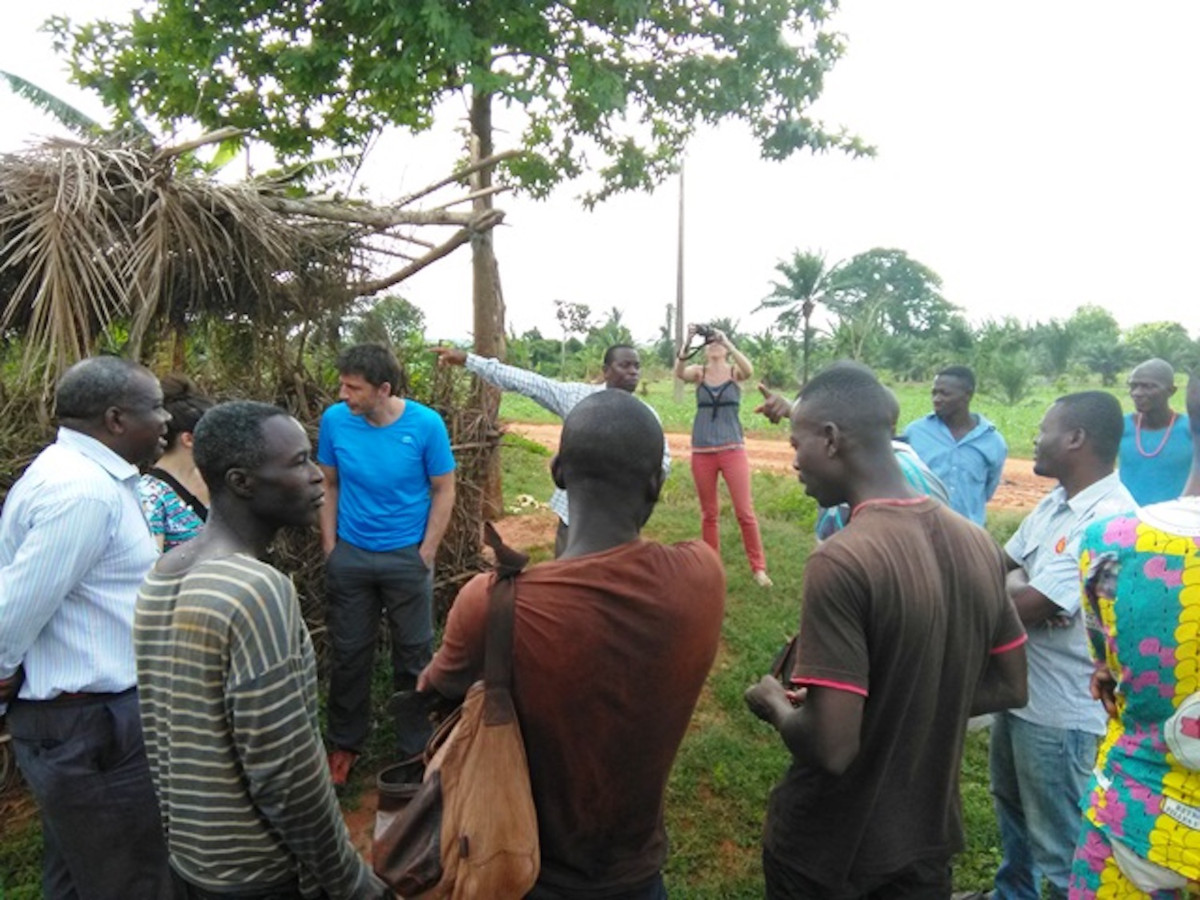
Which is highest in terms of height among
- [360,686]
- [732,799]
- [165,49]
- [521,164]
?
[165,49]

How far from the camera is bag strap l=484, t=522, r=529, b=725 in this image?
1.58 m

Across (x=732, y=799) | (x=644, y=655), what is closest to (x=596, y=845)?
(x=644, y=655)

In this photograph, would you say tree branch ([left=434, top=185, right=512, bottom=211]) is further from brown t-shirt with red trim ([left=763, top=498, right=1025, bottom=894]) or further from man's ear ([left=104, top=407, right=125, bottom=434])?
brown t-shirt with red trim ([left=763, top=498, right=1025, bottom=894])

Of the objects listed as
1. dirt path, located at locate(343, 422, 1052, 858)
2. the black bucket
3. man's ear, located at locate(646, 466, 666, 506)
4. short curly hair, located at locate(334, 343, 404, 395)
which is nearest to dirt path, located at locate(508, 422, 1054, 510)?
dirt path, located at locate(343, 422, 1052, 858)

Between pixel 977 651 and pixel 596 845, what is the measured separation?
984mm

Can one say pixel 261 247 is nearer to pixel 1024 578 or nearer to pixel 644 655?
pixel 644 655

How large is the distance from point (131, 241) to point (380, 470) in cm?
150

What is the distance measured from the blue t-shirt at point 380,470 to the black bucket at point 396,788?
85.0 inches

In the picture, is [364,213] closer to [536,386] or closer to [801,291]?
[536,386]

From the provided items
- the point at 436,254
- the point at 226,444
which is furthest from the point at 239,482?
the point at 436,254

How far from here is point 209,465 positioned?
1.85 m

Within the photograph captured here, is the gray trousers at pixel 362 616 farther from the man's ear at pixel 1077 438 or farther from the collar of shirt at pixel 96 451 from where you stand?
the man's ear at pixel 1077 438

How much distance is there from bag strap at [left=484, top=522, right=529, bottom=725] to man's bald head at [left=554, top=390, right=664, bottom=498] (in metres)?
0.23

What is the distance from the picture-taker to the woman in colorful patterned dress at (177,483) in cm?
296
